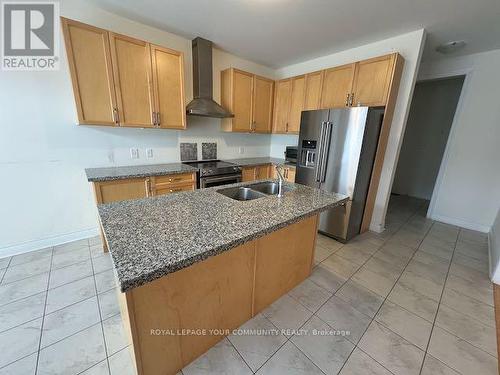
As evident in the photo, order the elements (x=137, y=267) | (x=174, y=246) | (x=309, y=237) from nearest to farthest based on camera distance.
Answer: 1. (x=137, y=267)
2. (x=174, y=246)
3. (x=309, y=237)

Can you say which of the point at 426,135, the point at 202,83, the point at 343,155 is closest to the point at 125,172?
the point at 202,83

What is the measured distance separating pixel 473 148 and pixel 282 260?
373 centimetres

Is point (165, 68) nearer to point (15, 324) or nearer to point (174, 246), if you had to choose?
point (174, 246)

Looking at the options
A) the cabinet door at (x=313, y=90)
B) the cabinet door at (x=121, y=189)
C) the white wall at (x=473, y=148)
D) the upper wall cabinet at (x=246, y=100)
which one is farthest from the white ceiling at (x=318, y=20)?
the cabinet door at (x=121, y=189)

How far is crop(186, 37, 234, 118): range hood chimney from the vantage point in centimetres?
284

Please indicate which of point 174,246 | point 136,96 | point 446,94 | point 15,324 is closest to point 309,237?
point 174,246

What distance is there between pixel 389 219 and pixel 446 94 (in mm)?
3056

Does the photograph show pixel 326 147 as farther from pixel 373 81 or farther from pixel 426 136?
pixel 426 136

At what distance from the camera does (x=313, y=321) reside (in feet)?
5.11

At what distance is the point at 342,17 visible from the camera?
220 cm

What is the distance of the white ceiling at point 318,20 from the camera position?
78.2 inches

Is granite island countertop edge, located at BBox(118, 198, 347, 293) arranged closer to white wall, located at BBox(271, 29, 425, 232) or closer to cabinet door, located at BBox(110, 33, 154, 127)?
cabinet door, located at BBox(110, 33, 154, 127)

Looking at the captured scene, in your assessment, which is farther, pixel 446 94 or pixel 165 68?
pixel 446 94

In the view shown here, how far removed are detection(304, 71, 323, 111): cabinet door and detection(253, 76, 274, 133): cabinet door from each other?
74cm
